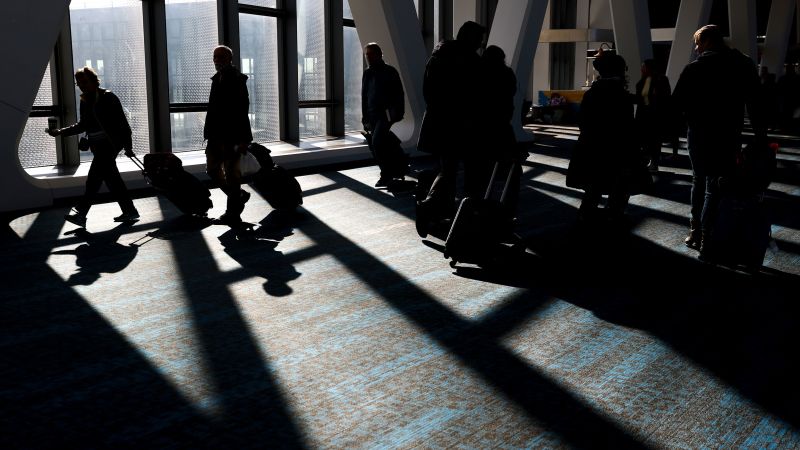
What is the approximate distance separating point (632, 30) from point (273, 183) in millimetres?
13259

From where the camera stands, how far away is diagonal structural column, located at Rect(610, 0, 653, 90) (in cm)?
1938

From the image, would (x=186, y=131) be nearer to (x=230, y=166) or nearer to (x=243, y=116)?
(x=230, y=166)

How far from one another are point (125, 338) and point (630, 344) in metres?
2.79

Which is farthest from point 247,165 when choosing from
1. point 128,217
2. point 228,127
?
point 128,217

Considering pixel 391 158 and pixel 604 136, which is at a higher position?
Result: pixel 604 136

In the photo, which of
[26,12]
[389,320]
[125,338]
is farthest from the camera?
[26,12]

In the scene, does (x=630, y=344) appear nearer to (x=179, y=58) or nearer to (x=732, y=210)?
(x=732, y=210)

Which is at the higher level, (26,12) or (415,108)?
(26,12)

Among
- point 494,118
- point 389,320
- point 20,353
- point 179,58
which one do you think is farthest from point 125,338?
point 179,58

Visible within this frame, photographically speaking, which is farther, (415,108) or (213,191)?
(415,108)

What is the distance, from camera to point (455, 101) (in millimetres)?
6617

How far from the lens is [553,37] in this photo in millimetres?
28922

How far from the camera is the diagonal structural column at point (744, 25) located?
25.7 meters

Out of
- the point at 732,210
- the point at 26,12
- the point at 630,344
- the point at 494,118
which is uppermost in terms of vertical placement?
the point at 26,12
